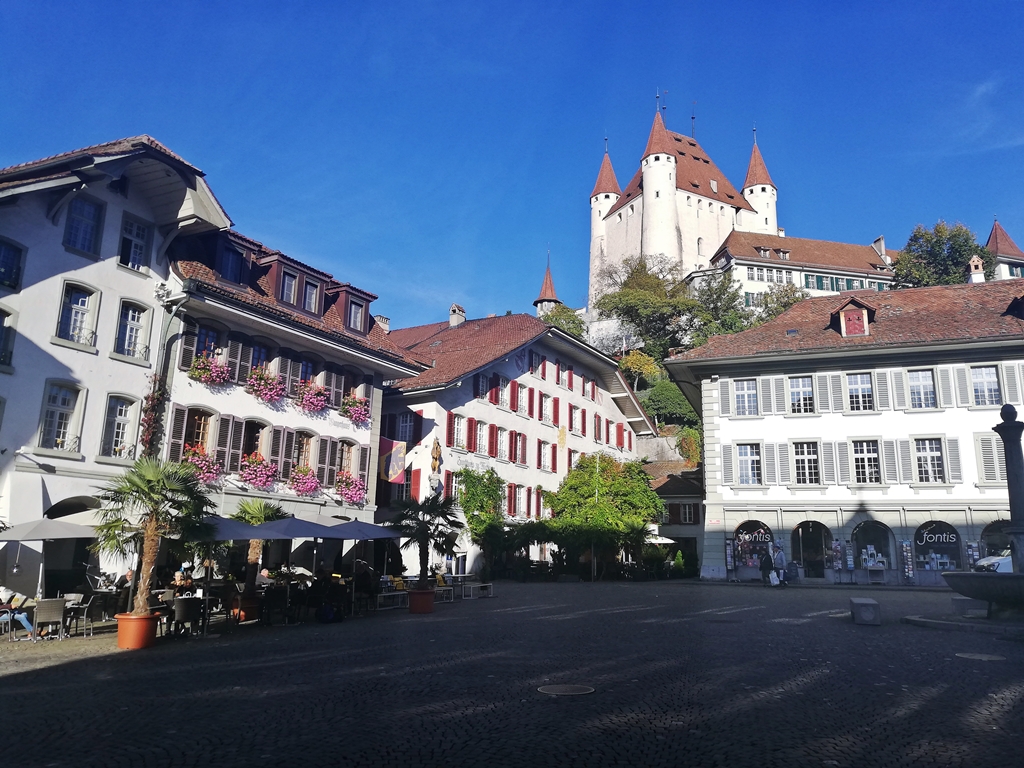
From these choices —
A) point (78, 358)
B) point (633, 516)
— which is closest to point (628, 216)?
point (633, 516)

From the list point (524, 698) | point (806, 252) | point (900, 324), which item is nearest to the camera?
point (524, 698)

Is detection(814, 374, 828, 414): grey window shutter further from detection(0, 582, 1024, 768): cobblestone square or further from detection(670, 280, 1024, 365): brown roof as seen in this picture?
detection(0, 582, 1024, 768): cobblestone square

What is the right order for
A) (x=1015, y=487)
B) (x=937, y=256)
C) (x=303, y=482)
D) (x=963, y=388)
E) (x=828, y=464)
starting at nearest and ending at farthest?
(x=1015, y=487), (x=303, y=482), (x=963, y=388), (x=828, y=464), (x=937, y=256)

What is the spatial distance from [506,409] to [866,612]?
2395 cm

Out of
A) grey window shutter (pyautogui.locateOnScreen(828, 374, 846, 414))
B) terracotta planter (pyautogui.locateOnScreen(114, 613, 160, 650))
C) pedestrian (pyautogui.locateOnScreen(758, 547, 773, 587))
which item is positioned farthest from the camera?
grey window shutter (pyautogui.locateOnScreen(828, 374, 846, 414))

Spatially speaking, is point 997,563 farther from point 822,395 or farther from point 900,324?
point 900,324

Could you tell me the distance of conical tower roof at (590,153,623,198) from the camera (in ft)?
385

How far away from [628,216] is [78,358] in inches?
3729

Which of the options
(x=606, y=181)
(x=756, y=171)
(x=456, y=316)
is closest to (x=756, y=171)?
(x=756, y=171)

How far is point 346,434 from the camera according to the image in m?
30.0

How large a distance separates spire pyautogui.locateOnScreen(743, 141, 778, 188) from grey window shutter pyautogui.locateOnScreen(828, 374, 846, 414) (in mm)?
88547

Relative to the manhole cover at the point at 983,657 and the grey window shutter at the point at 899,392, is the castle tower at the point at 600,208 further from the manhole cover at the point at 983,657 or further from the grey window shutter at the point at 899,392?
the manhole cover at the point at 983,657

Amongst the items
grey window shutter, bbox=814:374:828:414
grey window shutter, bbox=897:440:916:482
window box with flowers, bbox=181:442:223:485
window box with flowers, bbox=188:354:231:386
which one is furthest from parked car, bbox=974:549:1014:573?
window box with flowers, bbox=188:354:231:386

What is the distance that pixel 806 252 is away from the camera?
304 ft
